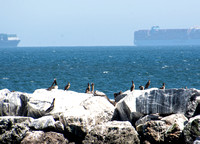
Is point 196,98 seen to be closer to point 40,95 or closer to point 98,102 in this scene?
point 98,102

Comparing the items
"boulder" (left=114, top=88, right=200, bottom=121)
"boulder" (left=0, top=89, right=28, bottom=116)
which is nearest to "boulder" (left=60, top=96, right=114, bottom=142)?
"boulder" (left=114, top=88, right=200, bottom=121)

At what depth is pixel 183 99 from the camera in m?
10.5

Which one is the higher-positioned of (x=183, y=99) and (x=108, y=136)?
(x=183, y=99)

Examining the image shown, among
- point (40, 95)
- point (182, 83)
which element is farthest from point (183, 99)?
point (182, 83)

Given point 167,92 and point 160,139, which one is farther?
point 167,92

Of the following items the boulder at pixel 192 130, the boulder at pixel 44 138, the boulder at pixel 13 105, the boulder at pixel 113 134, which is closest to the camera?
the boulder at pixel 192 130

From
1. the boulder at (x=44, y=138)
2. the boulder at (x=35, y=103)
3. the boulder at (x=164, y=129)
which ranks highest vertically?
the boulder at (x=35, y=103)

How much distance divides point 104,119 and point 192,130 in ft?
9.21

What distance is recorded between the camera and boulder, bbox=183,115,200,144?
364 inches

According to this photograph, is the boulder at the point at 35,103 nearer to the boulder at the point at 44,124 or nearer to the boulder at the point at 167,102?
the boulder at the point at 44,124

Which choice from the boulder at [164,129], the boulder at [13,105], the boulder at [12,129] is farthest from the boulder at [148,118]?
the boulder at [13,105]

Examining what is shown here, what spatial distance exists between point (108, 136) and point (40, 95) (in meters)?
3.28

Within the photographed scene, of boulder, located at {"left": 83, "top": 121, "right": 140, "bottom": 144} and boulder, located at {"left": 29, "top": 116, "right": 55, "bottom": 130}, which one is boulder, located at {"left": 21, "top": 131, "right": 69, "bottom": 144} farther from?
boulder, located at {"left": 83, "top": 121, "right": 140, "bottom": 144}

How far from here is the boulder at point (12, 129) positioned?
10383 mm
